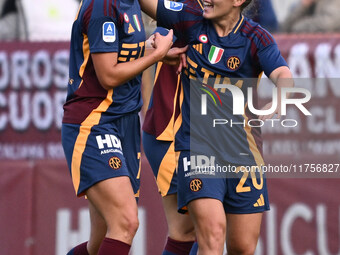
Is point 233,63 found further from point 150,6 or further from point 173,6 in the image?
point 150,6

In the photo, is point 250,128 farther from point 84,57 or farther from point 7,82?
point 7,82

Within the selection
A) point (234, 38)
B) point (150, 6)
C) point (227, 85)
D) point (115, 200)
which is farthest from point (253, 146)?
point (150, 6)

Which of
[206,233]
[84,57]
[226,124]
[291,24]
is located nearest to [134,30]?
[84,57]

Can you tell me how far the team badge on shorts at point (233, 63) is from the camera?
484 centimetres

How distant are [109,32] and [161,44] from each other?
35cm

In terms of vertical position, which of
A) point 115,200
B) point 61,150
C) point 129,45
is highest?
point 129,45

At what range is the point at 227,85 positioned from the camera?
488 centimetres

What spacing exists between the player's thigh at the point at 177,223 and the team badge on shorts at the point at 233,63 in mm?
1085

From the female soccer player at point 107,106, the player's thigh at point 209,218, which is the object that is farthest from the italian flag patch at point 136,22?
the player's thigh at point 209,218

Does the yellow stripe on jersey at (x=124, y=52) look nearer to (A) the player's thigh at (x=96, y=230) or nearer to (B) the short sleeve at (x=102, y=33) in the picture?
(B) the short sleeve at (x=102, y=33)

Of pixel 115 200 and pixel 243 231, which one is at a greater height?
pixel 115 200

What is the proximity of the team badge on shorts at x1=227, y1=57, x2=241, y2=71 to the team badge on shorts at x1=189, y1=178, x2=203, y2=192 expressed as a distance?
2.30 feet

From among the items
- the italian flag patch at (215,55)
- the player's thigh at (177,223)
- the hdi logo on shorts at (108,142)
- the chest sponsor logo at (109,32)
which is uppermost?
the chest sponsor logo at (109,32)

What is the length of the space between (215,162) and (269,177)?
7.34 ft
